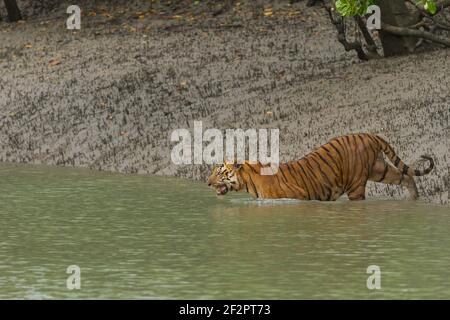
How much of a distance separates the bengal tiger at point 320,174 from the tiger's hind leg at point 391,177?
15 mm

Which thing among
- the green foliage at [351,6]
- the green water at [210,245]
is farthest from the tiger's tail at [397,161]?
the green foliage at [351,6]

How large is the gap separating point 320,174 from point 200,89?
12545 mm

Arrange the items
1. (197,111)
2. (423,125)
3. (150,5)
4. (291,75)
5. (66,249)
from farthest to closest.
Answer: (150,5) < (291,75) < (197,111) < (423,125) < (66,249)

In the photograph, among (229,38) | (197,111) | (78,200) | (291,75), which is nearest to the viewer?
(78,200)

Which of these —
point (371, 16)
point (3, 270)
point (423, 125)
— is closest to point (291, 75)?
point (371, 16)

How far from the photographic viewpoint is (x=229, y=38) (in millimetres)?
38469

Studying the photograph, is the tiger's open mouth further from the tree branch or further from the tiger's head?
the tree branch

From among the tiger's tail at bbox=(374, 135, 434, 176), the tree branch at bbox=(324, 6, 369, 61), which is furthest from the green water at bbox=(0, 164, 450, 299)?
the tree branch at bbox=(324, 6, 369, 61)

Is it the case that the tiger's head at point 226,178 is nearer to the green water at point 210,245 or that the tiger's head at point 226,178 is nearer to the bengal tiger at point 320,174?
the bengal tiger at point 320,174

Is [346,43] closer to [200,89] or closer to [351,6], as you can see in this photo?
[200,89]

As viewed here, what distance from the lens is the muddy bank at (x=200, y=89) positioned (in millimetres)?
26672

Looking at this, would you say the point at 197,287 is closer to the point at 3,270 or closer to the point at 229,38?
the point at 3,270
